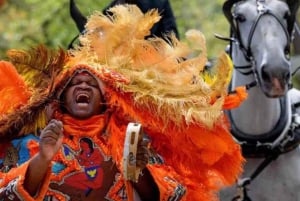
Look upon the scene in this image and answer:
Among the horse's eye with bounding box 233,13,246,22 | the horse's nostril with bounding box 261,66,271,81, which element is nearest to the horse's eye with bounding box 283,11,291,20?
the horse's eye with bounding box 233,13,246,22

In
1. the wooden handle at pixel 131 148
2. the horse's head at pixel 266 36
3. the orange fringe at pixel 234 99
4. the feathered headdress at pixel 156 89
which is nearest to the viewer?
the wooden handle at pixel 131 148

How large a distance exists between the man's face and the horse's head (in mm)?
1390

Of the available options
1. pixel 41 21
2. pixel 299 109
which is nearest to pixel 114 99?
pixel 299 109

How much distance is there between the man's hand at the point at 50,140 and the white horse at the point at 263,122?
6.27ft

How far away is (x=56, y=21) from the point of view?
1116 cm

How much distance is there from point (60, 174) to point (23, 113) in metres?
0.36

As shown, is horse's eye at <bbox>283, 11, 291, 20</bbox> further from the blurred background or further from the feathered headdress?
the blurred background

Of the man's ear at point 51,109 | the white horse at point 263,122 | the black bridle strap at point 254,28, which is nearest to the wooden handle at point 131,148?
the man's ear at point 51,109

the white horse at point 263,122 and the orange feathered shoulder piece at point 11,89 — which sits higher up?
the orange feathered shoulder piece at point 11,89

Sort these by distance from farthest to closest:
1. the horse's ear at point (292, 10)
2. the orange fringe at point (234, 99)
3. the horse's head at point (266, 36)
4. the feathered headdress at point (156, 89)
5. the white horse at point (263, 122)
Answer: the horse's ear at point (292, 10) → the white horse at point (263, 122) → the horse's head at point (266, 36) → the orange fringe at point (234, 99) → the feathered headdress at point (156, 89)

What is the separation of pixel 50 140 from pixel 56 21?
20.9ft

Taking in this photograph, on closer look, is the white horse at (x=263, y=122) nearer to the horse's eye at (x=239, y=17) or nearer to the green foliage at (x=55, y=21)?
the horse's eye at (x=239, y=17)

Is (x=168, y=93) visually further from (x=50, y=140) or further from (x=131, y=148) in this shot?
(x=50, y=140)

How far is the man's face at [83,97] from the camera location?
525 cm
